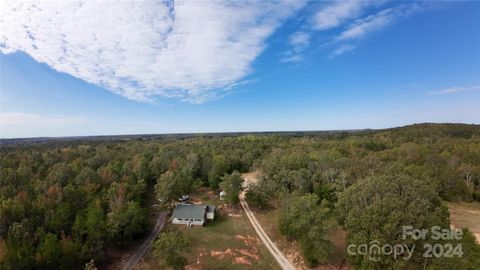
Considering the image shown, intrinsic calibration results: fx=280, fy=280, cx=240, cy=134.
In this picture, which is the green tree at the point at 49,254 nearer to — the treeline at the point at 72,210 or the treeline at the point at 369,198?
the treeline at the point at 72,210

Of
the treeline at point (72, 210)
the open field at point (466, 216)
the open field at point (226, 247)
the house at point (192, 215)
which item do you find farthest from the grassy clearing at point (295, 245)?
the open field at point (466, 216)

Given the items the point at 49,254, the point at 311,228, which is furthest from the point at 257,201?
the point at 49,254

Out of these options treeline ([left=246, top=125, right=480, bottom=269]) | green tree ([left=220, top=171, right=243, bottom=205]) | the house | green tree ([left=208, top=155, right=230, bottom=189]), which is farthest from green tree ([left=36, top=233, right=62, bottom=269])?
green tree ([left=208, top=155, right=230, bottom=189])

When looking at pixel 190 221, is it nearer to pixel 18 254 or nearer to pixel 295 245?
pixel 295 245

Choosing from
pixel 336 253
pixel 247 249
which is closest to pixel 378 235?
pixel 336 253

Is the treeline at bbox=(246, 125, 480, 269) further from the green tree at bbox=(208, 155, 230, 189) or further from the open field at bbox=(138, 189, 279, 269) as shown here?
the green tree at bbox=(208, 155, 230, 189)

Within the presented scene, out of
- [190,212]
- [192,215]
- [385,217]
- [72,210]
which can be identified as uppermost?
[385,217]
